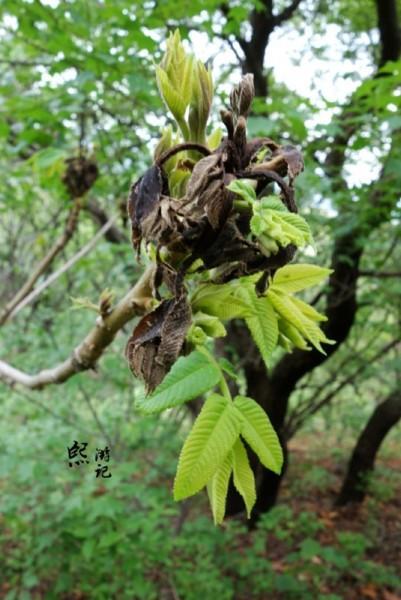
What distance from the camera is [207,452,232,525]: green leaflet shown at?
90 centimetres

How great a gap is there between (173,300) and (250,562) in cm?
503

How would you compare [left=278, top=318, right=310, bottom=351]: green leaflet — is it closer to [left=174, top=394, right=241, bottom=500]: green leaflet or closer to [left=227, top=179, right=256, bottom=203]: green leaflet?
[left=174, top=394, right=241, bottom=500]: green leaflet

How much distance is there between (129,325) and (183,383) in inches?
197

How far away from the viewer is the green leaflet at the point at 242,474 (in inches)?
37.4

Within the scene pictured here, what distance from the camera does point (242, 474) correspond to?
3.15 ft

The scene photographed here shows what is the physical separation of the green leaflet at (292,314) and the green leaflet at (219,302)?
A: 0.07m

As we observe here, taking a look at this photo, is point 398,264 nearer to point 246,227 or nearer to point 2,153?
point 2,153

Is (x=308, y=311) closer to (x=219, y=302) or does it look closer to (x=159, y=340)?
(x=219, y=302)

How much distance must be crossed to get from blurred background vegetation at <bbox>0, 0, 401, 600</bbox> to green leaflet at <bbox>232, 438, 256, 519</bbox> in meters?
0.53

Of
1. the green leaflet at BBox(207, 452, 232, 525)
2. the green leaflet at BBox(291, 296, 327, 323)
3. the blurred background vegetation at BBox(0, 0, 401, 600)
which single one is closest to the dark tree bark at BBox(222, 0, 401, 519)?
the blurred background vegetation at BBox(0, 0, 401, 600)

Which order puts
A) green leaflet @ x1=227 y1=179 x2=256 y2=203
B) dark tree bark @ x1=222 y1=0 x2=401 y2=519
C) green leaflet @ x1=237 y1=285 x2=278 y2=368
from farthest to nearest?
1. dark tree bark @ x1=222 y1=0 x2=401 y2=519
2. green leaflet @ x1=237 y1=285 x2=278 y2=368
3. green leaflet @ x1=227 y1=179 x2=256 y2=203

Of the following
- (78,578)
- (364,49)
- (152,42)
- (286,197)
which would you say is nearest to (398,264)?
(364,49)

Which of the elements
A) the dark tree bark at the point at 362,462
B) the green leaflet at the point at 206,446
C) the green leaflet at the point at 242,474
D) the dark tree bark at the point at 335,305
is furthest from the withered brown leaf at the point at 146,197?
the dark tree bark at the point at 362,462

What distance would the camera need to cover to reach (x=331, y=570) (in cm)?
548
